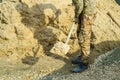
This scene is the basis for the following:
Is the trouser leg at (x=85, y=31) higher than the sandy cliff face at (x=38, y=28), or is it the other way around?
the trouser leg at (x=85, y=31)

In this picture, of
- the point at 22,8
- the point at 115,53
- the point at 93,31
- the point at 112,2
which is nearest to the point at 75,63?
the point at 115,53

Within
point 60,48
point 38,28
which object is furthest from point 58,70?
point 38,28

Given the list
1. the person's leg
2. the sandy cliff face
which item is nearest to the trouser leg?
the person's leg

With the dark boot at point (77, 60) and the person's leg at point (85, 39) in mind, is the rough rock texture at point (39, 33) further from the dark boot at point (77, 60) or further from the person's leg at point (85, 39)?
the person's leg at point (85, 39)

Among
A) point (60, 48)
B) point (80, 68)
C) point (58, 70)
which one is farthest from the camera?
point (60, 48)

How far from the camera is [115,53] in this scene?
7.25m

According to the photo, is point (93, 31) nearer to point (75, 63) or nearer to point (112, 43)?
point (112, 43)

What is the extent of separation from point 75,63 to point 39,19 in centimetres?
158

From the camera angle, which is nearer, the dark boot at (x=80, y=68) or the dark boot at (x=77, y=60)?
the dark boot at (x=80, y=68)

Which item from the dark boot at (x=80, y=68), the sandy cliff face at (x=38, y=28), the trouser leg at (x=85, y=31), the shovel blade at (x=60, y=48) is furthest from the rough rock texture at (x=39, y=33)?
the trouser leg at (x=85, y=31)

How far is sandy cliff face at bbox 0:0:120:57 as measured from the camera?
786 centimetres

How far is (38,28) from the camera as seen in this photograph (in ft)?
26.8

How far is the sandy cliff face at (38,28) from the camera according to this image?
7855 millimetres

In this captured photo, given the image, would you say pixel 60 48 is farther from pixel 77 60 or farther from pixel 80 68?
pixel 80 68
